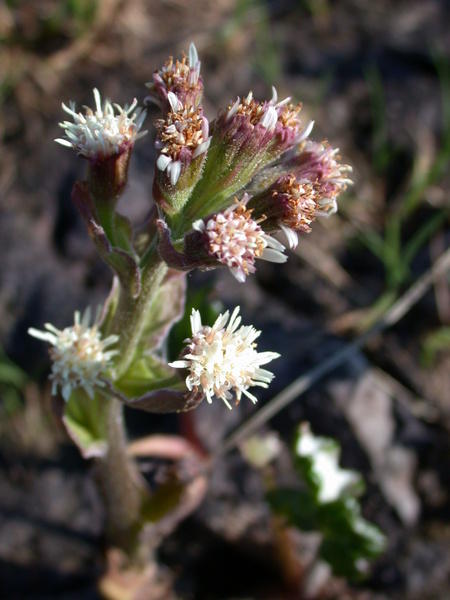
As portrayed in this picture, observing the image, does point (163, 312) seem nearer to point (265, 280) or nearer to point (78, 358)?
point (78, 358)

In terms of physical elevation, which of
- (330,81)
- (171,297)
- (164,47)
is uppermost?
(330,81)

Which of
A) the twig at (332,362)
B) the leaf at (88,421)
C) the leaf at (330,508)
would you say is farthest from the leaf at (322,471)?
the leaf at (88,421)

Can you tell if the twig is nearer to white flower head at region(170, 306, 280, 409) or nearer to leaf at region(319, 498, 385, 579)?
leaf at region(319, 498, 385, 579)

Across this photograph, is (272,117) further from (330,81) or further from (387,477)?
(330,81)


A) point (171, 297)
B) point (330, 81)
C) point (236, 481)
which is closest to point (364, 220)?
point (330, 81)

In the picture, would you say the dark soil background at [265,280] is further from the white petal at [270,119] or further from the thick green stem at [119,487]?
the white petal at [270,119]

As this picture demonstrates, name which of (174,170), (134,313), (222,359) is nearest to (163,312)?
(134,313)
